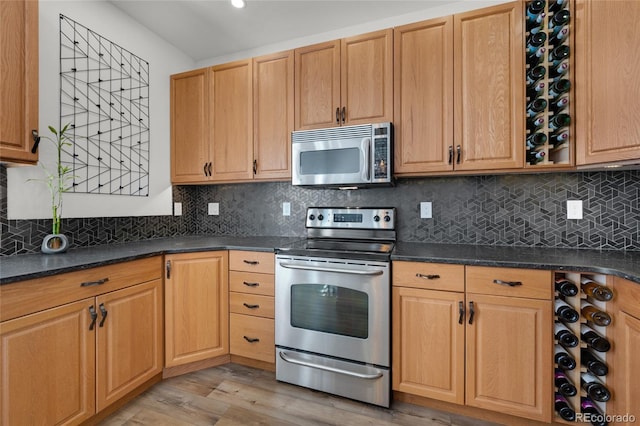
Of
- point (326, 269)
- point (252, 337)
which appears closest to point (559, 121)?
point (326, 269)

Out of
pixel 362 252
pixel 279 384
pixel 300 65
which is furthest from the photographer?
pixel 300 65

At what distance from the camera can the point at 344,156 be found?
2092mm

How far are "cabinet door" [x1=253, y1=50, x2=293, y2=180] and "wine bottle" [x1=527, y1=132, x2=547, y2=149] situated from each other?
1.62 metres

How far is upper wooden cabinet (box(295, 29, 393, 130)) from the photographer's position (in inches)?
81.4

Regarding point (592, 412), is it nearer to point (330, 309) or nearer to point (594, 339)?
point (594, 339)

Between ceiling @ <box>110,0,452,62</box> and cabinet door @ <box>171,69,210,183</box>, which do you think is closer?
ceiling @ <box>110,0,452,62</box>

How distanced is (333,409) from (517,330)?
1.14m

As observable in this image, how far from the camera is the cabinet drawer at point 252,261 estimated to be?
2119mm

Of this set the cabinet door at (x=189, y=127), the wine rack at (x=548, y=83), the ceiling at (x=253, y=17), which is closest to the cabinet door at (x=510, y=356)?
the wine rack at (x=548, y=83)

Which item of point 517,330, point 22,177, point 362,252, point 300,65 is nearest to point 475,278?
point 517,330

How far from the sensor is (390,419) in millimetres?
1678

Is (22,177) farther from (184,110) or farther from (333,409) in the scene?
(333,409)

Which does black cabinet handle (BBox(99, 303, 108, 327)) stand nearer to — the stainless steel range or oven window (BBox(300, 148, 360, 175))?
the stainless steel range

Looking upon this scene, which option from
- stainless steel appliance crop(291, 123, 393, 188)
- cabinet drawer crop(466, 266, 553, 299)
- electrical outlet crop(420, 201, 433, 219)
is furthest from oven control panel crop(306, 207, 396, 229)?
cabinet drawer crop(466, 266, 553, 299)
